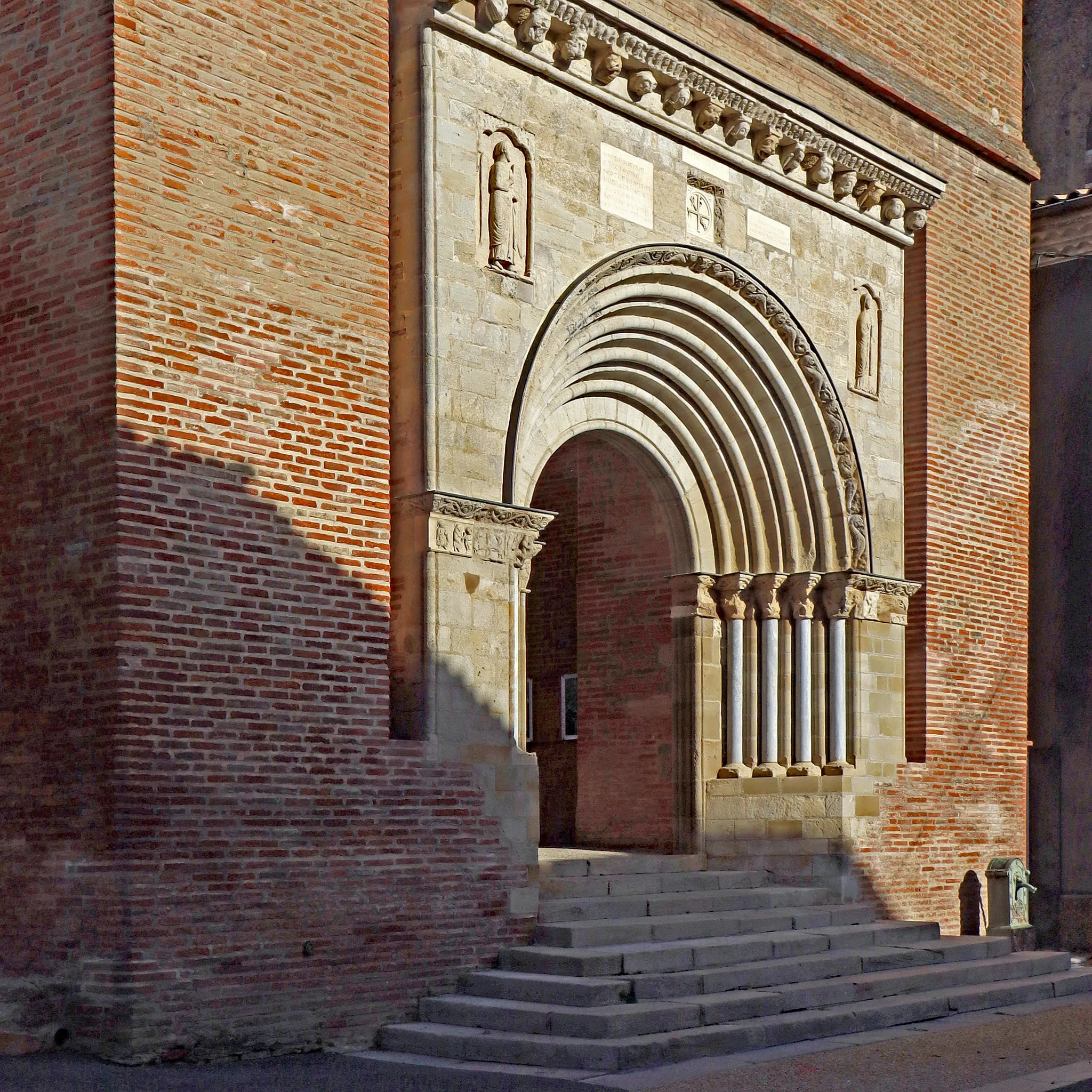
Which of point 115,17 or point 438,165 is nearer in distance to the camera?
point 115,17

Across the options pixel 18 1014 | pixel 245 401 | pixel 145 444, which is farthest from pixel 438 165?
pixel 18 1014

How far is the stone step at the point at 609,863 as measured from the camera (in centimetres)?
1157

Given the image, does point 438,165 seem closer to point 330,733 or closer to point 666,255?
point 666,255

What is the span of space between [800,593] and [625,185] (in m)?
3.63

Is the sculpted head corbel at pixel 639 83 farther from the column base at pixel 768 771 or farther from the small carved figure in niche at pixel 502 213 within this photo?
the column base at pixel 768 771

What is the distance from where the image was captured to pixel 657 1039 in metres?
8.87

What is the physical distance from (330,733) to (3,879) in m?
1.92

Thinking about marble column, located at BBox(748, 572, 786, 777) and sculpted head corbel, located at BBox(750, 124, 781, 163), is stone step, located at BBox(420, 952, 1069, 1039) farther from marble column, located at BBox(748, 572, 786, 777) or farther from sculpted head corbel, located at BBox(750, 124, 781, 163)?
sculpted head corbel, located at BBox(750, 124, 781, 163)

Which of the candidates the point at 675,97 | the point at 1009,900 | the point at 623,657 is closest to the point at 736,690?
the point at 623,657

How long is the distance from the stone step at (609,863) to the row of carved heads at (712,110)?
5.42m

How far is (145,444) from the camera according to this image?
882 cm

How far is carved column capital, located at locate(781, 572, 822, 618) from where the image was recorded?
44.0 feet

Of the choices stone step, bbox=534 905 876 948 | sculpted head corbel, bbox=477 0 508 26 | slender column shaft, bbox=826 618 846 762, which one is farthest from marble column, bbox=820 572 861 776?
sculpted head corbel, bbox=477 0 508 26

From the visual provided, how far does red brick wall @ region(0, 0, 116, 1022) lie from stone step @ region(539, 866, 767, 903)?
3.39 meters
